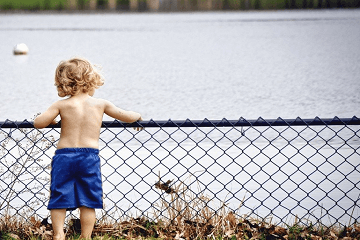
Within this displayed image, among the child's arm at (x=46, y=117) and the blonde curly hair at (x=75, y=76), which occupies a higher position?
the blonde curly hair at (x=75, y=76)

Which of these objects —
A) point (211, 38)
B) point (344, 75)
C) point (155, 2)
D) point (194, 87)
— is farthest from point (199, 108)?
point (155, 2)

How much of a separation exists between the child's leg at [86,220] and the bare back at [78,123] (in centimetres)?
40

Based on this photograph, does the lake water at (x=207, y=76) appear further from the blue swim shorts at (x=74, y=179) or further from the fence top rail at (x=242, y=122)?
the blue swim shorts at (x=74, y=179)

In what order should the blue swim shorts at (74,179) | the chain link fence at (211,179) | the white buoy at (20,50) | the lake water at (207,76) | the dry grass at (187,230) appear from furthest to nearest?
the white buoy at (20,50) < the lake water at (207,76) < the chain link fence at (211,179) < the dry grass at (187,230) < the blue swim shorts at (74,179)

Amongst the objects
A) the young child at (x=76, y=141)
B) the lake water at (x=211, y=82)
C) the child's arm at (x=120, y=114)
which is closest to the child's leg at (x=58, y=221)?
the young child at (x=76, y=141)

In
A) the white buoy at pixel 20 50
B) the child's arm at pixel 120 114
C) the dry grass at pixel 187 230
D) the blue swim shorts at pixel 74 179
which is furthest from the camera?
the white buoy at pixel 20 50

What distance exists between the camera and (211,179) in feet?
19.7

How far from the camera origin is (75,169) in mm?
3543

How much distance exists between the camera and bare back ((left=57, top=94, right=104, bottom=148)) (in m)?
3.60

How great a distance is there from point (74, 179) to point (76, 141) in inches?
8.9

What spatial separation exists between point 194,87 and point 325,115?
447 cm

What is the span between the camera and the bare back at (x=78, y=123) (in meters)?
3.60

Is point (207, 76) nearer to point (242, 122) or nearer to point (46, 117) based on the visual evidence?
point (242, 122)

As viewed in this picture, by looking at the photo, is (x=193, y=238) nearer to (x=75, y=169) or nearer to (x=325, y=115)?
(x=75, y=169)
